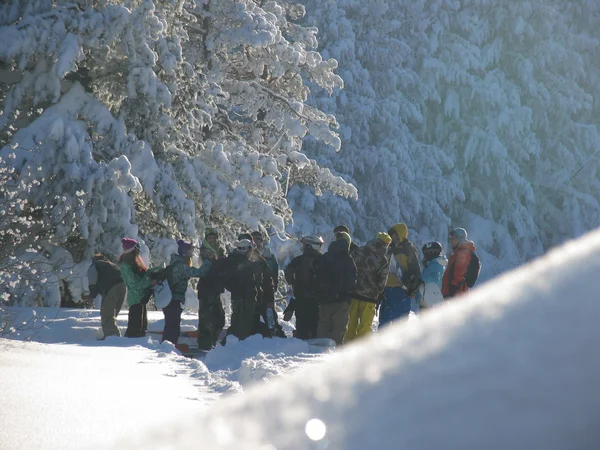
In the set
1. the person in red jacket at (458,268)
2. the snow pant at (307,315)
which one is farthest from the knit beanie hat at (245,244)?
the person in red jacket at (458,268)

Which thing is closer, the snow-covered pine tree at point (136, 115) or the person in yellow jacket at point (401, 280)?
the person in yellow jacket at point (401, 280)

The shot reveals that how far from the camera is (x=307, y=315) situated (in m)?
9.98

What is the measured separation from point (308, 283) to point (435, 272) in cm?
161

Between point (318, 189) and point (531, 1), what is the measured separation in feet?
63.7

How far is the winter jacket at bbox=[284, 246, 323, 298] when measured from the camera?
9.61 meters

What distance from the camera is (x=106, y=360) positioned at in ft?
19.9

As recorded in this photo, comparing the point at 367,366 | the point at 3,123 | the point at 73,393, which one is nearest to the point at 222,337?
the point at 3,123

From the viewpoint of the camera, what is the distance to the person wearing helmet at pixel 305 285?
380 inches

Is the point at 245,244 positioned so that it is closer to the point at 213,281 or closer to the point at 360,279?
the point at 213,281

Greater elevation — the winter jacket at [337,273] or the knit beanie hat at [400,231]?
the knit beanie hat at [400,231]

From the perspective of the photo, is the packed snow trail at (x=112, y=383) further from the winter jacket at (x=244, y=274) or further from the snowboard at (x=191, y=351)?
the winter jacket at (x=244, y=274)

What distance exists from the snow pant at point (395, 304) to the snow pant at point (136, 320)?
10.6ft

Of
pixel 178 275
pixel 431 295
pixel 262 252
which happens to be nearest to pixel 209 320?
pixel 178 275

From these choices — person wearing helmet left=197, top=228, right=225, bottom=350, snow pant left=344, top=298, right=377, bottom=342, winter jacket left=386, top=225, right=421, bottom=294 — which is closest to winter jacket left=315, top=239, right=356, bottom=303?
snow pant left=344, top=298, right=377, bottom=342
